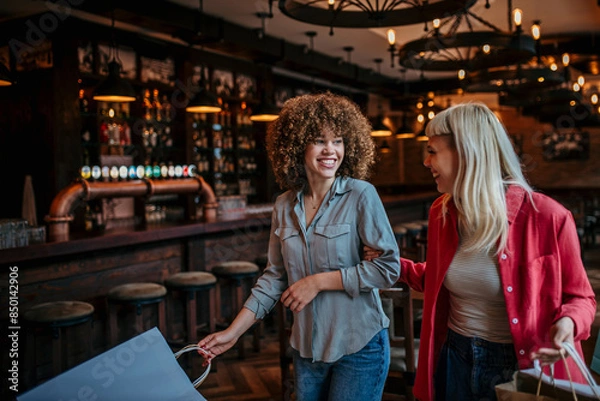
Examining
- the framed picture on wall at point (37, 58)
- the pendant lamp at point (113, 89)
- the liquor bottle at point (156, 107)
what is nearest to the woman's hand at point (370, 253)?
the pendant lamp at point (113, 89)

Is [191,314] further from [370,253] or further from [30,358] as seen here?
[370,253]

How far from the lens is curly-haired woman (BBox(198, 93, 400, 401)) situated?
5.52 ft

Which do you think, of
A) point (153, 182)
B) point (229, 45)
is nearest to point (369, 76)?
point (229, 45)

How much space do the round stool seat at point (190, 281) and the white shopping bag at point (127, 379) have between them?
9.46 feet

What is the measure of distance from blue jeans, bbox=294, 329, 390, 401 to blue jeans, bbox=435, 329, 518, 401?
19 centimetres

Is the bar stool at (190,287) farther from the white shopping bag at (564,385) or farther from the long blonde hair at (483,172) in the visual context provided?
the white shopping bag at (564,385)

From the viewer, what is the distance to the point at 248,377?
166 inches

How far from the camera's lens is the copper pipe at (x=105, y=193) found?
4.39m

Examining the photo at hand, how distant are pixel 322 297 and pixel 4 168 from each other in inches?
240

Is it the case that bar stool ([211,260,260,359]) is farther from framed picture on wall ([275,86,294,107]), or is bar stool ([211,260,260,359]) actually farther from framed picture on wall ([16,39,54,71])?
framed picture on wall ([275,86,294,107])

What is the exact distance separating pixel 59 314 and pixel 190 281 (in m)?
1.06

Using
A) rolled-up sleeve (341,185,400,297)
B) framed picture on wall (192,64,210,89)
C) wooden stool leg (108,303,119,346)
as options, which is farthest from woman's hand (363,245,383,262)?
framed picture on wall (192,64,210,89)

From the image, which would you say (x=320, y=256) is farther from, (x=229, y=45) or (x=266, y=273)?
(x=229, y=45)

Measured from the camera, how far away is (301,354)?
1764 millimetres
